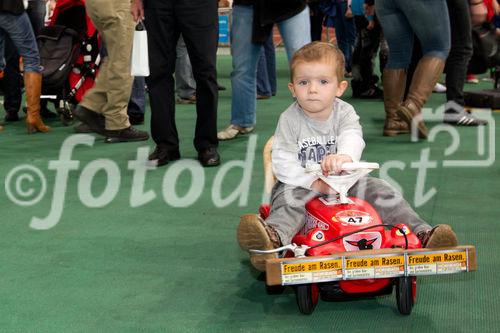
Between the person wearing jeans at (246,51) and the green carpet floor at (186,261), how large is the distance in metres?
0.71

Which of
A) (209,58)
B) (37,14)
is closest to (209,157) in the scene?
(209,58)

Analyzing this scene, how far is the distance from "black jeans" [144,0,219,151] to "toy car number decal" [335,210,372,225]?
2.61 metres

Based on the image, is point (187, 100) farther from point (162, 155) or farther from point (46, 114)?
point (162, 155)

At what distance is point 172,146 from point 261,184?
2.89 ft

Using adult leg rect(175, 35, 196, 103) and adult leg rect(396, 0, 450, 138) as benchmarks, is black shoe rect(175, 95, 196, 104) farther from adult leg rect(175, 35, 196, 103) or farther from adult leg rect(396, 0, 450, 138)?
adult leg rect(396, 0, 450, 138)

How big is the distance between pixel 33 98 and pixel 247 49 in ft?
6.30

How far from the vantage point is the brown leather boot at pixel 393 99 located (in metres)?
6.24

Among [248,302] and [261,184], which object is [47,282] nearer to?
[248,302]

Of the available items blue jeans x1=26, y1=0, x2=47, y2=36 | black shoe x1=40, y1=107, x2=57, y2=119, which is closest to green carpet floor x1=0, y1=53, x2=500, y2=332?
black shoe x1=40, y1=107, x2=57, y2=119

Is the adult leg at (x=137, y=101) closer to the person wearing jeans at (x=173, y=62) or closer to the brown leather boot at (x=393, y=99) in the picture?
the person wearing jeans at (x=173, y=62)

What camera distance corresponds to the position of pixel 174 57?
538 centimetres

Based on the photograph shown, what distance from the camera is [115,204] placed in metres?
4.50

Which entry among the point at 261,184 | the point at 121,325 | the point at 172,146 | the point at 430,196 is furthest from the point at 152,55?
the point at 121,325

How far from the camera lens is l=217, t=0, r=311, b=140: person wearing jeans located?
227 inches
